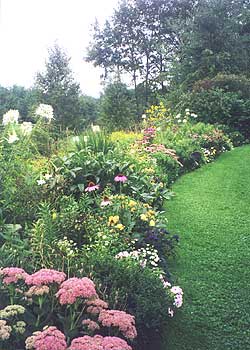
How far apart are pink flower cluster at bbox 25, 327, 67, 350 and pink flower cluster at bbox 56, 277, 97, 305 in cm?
15

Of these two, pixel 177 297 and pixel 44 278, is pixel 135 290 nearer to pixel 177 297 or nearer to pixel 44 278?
pixel 177 297

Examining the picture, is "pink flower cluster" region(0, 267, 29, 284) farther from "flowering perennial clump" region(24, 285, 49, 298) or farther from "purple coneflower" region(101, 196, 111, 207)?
"purple coneflower" region(101, 196, 111, 207)

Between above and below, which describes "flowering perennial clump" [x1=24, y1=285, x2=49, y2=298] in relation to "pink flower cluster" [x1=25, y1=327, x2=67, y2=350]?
above

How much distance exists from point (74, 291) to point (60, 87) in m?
16.6

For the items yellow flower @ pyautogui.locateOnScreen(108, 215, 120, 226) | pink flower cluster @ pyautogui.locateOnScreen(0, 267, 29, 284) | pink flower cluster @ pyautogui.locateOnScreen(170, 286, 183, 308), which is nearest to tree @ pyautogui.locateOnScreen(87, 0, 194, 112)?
yellow flower @ pyautogui.locateOnScreen(108, 215, 120, 226)

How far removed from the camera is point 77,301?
1743mm

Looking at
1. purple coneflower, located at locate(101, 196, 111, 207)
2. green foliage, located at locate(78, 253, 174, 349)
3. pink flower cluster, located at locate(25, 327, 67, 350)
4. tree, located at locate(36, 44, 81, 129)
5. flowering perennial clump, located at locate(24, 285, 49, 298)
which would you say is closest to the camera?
pink flower cluster, located at locate(25, 327, 67, 350)

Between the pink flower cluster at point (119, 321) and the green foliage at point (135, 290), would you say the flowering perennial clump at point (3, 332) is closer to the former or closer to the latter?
the pink flower cluster at point (119, 321)

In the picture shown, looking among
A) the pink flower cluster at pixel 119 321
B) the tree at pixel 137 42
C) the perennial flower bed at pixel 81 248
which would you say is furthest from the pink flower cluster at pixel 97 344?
the tree at pixel 137 42

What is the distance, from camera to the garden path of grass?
220 centimetres

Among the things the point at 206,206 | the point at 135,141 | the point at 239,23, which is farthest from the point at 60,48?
the point at 206,206

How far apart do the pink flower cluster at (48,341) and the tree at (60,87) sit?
1595 cm

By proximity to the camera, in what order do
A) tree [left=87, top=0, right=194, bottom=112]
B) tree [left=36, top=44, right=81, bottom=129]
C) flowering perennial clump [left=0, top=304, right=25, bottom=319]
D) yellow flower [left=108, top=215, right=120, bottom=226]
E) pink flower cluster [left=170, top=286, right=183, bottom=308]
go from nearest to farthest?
1. flowering perennial clump [left=0, top=304, right=25, bottom=319]
2. pink flower cluster [left=170, top=286, right=183, bottom=308]
3. yellow flower [left=108, top=215, right=120, bottom=226]
4. tree [left=36, top=44, right=81, bottom=129]
5. tree [left=87, top=0, right=194, bottom=112]

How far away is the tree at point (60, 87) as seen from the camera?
56.7 ft
